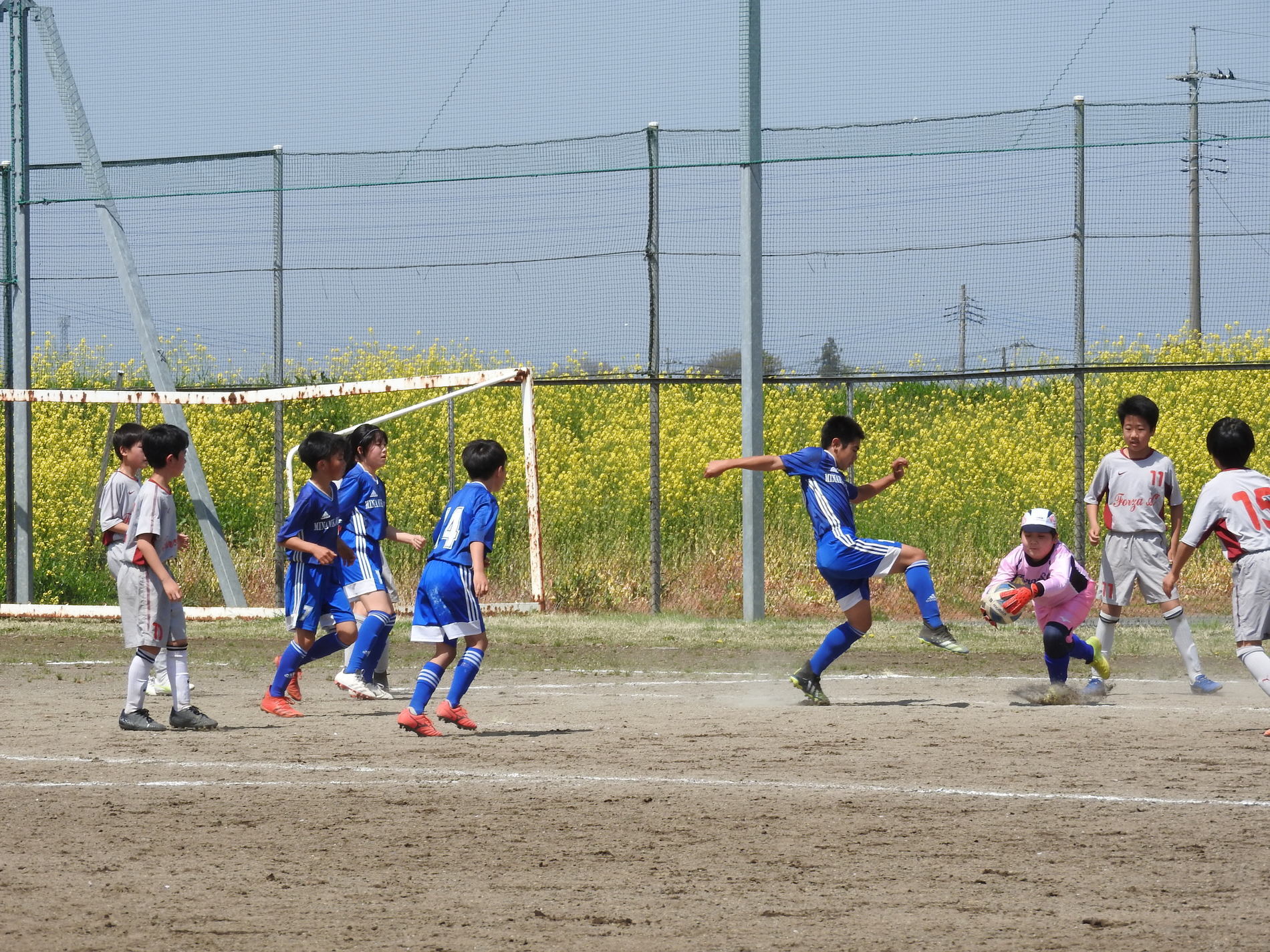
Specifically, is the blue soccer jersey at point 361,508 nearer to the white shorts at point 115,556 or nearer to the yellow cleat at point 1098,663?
the white shorts at point 115,556

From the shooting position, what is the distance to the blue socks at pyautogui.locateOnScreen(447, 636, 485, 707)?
8047 mm

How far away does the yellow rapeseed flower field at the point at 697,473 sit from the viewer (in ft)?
54.7

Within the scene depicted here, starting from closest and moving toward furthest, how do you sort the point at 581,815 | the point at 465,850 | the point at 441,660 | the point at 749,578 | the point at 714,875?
the point at 714,875
the point at 465,850
the point at 581,815
the point at 441,660
the point at 749,578

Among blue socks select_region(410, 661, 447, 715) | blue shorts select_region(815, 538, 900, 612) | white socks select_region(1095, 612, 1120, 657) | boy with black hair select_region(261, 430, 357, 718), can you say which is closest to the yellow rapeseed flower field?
white socks select_region(1095, 612, 1120, 657)

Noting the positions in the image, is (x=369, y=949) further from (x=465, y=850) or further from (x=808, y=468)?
(x=808, y=468)

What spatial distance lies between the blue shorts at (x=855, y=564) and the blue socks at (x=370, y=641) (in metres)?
2.56

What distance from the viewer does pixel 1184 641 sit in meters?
9.68

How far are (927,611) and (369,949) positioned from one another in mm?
5604

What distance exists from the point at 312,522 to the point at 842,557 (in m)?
3.06

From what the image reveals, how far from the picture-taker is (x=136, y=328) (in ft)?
55.1

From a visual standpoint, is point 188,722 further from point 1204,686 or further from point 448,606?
point 1204,686

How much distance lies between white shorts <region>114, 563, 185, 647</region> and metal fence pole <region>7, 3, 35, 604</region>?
909cm

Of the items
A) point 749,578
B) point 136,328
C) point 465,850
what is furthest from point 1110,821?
point 136,328

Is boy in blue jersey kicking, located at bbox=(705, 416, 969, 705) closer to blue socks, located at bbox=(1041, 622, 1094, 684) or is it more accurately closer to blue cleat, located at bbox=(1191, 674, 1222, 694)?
blue socks, located at bbox=(1041, 622, 1094, 684)
